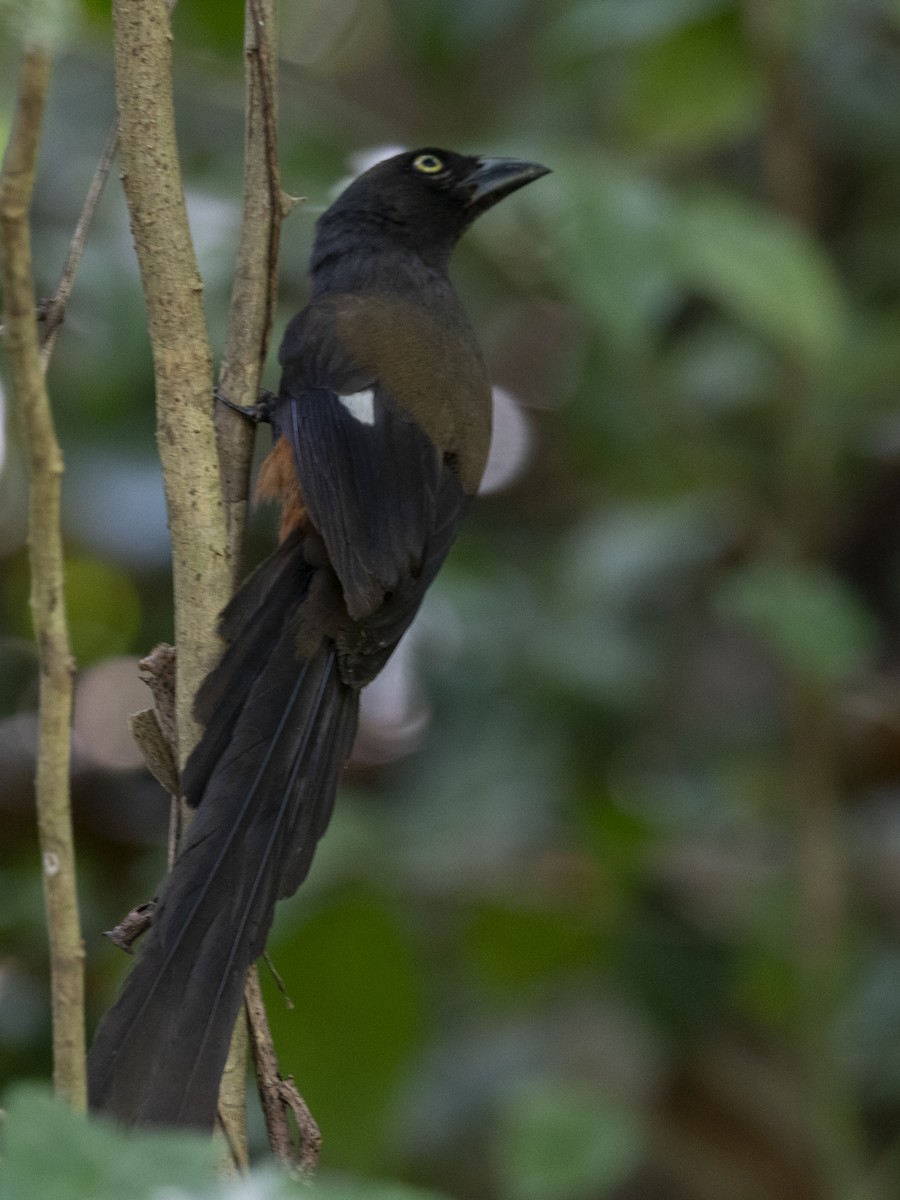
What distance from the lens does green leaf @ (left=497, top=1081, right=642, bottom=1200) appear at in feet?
8.33

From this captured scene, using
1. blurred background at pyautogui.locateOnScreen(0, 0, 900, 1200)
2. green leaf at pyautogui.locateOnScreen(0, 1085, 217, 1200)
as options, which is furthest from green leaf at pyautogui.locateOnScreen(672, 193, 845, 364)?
green leaf at pyautogui.locateOnScreen(0, 1085, 217, 1200)

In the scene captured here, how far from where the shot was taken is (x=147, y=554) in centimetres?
287

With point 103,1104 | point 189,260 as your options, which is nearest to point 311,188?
point 189,260

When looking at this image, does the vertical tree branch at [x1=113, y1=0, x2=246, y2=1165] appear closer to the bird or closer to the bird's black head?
the bird

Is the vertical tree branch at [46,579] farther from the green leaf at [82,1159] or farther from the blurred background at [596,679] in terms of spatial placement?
the blurred background at [596,679]

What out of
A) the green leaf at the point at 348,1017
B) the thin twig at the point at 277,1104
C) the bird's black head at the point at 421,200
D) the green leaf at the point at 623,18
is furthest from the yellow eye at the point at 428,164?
the thin twig at the point at 277,1104

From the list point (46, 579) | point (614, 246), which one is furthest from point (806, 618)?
point (46, 579)

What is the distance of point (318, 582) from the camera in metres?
1.85

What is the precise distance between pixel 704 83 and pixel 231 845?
79.7 inches

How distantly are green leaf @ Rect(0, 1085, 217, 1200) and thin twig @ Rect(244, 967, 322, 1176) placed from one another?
0.58 metres

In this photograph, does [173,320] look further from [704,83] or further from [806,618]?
[704,83]

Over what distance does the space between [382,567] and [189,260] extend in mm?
599

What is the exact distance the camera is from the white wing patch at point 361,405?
6.98ft

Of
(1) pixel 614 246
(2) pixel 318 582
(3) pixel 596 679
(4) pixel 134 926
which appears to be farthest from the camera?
(3) pixel 596 679
